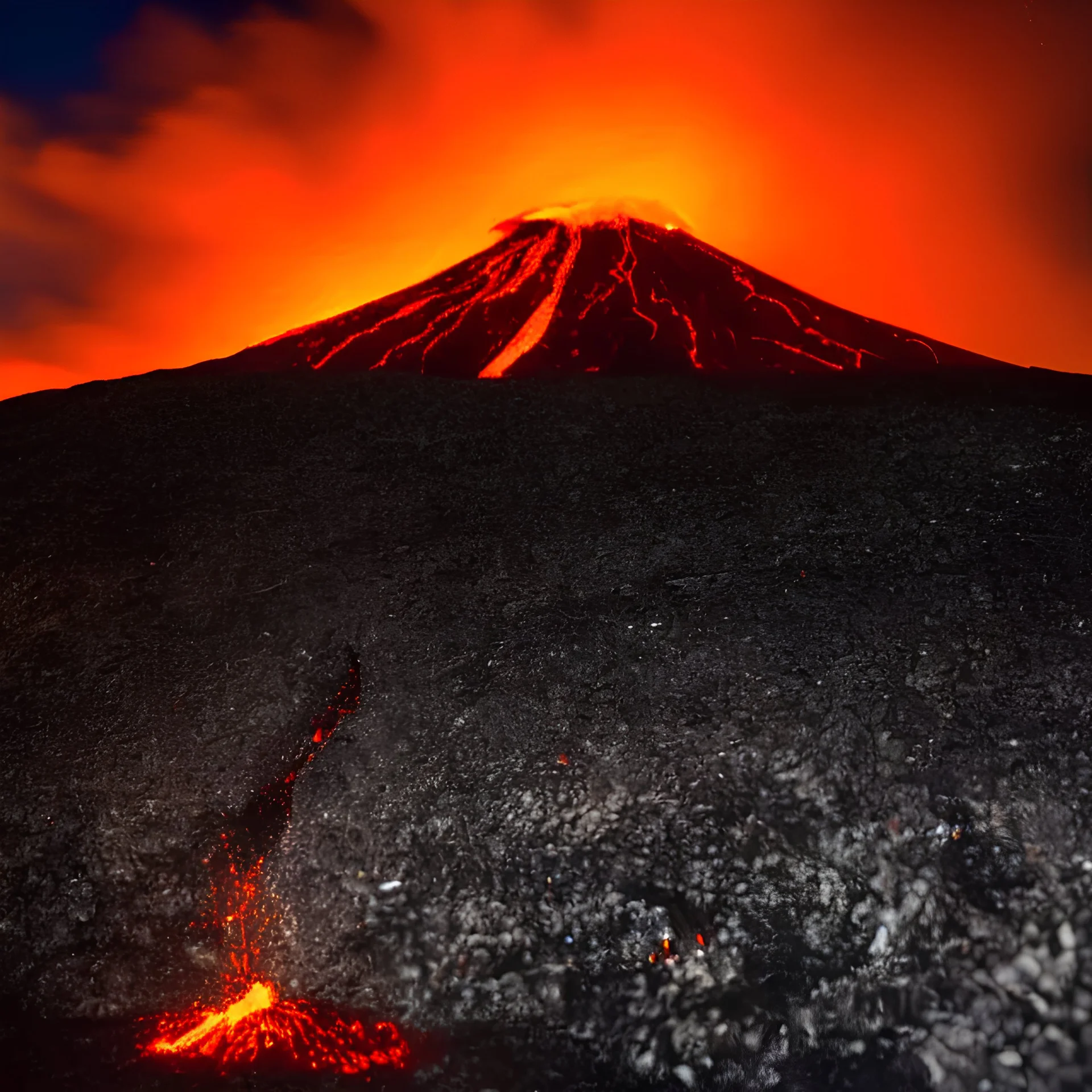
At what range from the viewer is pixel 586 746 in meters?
5.02

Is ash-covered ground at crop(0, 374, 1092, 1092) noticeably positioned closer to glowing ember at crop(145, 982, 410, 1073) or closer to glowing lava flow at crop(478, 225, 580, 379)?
glowing ember at crop(145, 982, 410, 1073)

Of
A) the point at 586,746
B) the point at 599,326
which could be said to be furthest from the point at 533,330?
the point at 586,746

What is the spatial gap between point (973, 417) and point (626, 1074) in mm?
6741

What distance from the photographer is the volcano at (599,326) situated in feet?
38.5

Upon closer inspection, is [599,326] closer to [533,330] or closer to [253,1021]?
[533,330]

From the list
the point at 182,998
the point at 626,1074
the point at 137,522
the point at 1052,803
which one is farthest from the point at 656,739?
the point at 137,522

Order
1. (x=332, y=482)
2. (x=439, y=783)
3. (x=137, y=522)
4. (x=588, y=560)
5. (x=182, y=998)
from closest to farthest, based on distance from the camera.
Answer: (x=182, y=998) → (x=439, y=783) → (x=588, y=560) → (x=137, y=522) → (x=332, y=482)

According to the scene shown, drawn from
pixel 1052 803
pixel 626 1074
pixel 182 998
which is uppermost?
pixel 1052 803

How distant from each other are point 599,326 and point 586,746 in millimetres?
9178

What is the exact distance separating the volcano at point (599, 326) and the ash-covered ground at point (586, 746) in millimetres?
3911

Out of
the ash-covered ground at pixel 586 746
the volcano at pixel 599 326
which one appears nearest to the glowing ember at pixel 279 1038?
the ash-covered ground at pixel 586 746

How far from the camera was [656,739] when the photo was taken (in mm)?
5008

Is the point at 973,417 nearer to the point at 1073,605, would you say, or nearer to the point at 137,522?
the point at 1073,605

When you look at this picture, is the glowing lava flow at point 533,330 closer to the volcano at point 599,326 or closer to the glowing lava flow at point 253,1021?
the volcano at point 599,326
